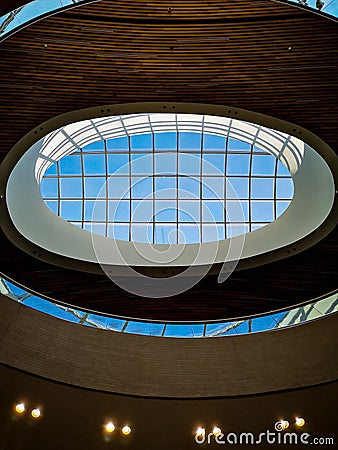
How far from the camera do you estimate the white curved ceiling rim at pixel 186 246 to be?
13906 mm

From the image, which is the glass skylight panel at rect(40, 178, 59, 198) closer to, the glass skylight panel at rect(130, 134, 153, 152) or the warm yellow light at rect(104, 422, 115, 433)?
the glass skylight panel at rect(130, 134, 153, 152)

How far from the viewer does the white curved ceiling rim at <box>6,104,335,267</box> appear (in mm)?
13906

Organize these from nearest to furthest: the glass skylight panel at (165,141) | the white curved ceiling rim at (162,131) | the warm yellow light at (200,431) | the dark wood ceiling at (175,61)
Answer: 1. the warm yellow light at (200,431)
2. the dark wood ceiling at (175,61)
3. the white curved ceiling rim at (162,131)
4. the glass skylight panel at (165,141)

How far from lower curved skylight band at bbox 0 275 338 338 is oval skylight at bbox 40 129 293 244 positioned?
8284 mm

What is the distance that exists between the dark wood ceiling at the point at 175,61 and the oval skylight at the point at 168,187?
4599mm

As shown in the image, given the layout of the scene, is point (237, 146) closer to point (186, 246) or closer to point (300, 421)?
point (186, 246)

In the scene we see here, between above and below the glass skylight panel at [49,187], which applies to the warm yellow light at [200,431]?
below

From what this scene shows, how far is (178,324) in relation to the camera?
32.5 ft

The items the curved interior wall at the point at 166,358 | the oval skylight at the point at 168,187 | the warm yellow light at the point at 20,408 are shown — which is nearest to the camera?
the curved interior wall at the point at 166,358

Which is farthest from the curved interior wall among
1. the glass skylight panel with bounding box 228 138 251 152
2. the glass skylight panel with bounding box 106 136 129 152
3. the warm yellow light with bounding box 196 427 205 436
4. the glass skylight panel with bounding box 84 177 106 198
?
the glass skylight panel with bounding box 84 177 106 198

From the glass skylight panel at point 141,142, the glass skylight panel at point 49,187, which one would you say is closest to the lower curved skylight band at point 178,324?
the glass skylight panel at point 141,142

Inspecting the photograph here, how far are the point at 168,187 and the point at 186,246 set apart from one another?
4153mm

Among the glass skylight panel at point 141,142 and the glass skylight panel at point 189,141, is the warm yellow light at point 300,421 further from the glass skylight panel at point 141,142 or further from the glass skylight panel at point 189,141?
the glass skylight panel at point 141,142

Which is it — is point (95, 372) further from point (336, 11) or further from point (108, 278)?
point (336, 11)
